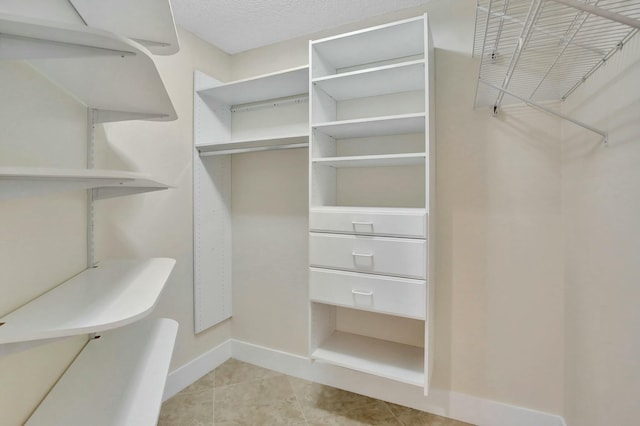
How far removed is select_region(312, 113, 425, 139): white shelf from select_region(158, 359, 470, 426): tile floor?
1.71 meters

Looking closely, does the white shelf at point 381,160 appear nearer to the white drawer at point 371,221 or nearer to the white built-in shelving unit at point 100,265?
the white drawer at point 371,221

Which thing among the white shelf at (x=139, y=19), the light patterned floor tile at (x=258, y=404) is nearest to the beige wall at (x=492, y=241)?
the light patterned floor tile at (x=258, y=404)

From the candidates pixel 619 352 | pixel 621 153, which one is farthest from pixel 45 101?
pixel 619 352

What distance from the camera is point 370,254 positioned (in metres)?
1.56

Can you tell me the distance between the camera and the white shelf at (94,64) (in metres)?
0.68

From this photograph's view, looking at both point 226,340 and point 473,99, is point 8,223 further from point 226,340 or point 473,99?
point 473,99

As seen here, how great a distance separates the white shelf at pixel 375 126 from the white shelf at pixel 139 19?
855 mm

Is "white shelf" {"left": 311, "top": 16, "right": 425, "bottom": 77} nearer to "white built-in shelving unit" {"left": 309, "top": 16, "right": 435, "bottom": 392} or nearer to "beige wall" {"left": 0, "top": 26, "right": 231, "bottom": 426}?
"white built-in shelving unit" {"left": 309, "top": 16, "right": 435, "bottom": 392}

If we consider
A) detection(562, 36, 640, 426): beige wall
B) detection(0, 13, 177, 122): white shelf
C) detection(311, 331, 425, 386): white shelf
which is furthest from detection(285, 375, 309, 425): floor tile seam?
detection(0, 13, 177, 122): white shelf

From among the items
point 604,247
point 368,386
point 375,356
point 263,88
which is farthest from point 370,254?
point 263,88

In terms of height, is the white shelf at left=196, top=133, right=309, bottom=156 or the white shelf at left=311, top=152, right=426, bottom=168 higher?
the white shelf at left=196, top=133, right=309, bottom=156

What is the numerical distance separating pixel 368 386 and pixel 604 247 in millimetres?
1527

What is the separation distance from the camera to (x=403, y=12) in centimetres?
189

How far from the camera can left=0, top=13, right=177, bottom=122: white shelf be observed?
683 mm
